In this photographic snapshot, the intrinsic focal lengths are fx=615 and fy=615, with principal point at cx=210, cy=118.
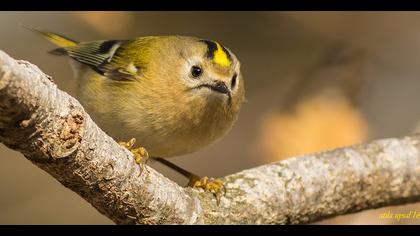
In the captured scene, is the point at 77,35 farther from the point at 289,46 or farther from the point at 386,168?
the point at 386,168

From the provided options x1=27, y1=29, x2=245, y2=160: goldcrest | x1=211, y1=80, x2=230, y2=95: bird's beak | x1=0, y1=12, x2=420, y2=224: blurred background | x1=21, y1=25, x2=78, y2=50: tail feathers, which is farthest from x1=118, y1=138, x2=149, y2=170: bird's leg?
x1=0, y1=12, x2=420, y2=224: blurred background

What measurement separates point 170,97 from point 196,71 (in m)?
0.20

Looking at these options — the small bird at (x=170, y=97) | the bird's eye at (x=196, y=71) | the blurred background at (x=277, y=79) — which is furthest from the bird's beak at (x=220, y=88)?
the blurred background at (x=277, y=79)

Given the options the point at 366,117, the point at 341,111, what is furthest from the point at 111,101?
the point at 366,117

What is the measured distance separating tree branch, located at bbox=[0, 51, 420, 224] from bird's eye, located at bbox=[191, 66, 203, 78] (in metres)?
0.52

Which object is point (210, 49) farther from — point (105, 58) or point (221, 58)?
point (105, 58)

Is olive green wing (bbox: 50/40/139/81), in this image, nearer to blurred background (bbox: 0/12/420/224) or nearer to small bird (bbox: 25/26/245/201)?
small bird (bbox: 25/26/245/201)

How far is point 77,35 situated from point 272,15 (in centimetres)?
167

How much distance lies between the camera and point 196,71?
2.85 metres

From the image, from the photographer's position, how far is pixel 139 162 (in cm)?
210

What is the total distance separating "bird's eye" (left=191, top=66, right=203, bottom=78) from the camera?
284cm

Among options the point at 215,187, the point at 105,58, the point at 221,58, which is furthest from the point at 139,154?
the point at 105,58

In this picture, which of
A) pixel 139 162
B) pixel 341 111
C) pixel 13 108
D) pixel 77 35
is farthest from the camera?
pixel 77 35

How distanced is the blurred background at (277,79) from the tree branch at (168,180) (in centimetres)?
103
